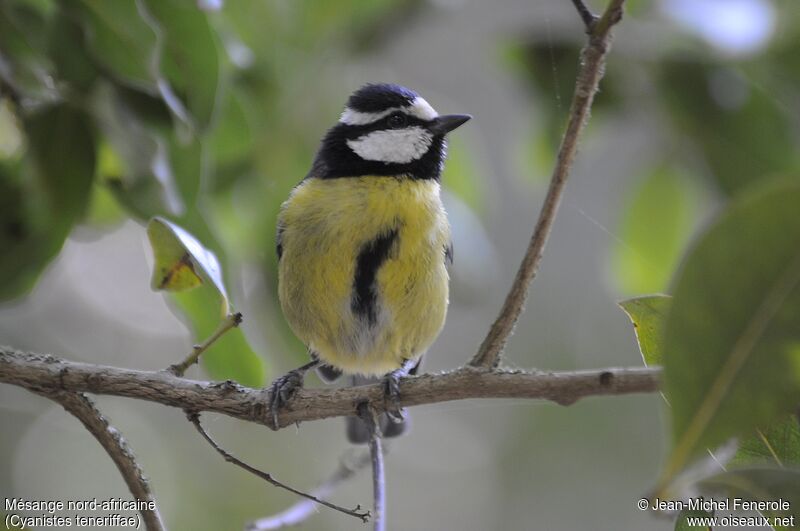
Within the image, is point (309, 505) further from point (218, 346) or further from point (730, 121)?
point (730, 121)

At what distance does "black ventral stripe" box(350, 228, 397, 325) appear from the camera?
242 centimetres

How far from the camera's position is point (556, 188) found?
1.45 metres

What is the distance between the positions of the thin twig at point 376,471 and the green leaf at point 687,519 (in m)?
0.48

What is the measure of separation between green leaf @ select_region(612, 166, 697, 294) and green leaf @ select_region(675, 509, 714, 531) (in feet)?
5.84

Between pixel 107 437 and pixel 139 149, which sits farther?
pixel 139 149

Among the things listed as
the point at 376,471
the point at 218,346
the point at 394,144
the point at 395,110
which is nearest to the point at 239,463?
the point at 376,471

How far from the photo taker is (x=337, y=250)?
2.42 metres

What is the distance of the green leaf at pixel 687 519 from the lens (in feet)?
4.67

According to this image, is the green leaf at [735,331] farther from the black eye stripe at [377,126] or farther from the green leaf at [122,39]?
the black eye stripe at [377,126]

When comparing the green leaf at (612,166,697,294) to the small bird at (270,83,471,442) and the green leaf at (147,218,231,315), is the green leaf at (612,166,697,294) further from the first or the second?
the green leaf at (147,218,231,315)

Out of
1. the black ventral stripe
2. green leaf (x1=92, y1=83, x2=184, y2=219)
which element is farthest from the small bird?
A: green leaf (x1=92, y1=83, x2=184, y2=219)

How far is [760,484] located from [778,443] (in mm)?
256

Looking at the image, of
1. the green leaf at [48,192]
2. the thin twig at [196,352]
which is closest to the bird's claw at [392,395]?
the thin twig at [196,352]

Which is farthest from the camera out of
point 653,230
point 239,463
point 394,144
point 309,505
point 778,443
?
point 653,230
